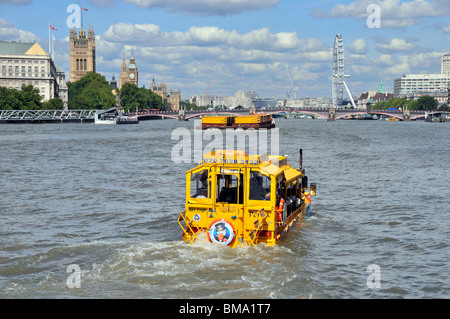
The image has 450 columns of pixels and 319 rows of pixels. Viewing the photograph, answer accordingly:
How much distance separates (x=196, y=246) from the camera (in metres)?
17.4

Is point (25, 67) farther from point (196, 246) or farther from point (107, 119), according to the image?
point (196, 246)

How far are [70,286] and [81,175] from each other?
23949 millimetres

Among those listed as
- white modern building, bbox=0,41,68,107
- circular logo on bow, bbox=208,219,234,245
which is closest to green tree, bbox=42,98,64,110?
white modern building, bbox=0,41,68,107

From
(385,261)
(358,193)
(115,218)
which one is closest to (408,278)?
(385,261)

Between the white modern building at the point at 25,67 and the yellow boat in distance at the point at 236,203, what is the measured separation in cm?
16614

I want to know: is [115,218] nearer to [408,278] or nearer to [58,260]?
[58,260]

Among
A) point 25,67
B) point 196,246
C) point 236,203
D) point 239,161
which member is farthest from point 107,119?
point 196,246

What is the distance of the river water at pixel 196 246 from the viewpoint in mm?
14930

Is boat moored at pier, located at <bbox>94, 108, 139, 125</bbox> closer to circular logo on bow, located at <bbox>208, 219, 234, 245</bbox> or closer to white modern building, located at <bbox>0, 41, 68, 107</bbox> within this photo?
white modern building, located at <bbox>0, 41, 68, 107</bbox>

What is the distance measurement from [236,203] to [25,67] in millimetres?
168980

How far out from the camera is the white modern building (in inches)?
6821

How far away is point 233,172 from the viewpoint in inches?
702

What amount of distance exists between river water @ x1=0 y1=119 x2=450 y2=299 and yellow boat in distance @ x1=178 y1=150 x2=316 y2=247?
396 millimetres

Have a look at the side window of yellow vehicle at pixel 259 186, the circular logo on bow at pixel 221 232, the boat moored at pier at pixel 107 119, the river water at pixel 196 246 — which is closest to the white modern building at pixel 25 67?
the boat moored at pier at pixel 107 119
